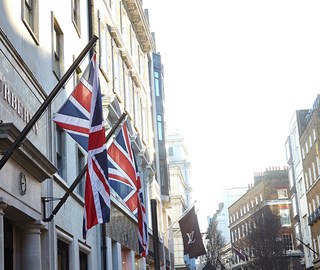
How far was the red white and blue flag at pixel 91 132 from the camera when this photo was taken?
13289 millimetres

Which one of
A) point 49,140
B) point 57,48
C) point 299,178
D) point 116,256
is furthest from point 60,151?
point 299,178

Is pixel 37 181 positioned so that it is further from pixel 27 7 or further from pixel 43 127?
pixel 27 7

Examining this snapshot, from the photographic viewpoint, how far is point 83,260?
23.3 meters

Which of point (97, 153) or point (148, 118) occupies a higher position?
point (148, 118)

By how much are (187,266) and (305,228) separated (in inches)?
571

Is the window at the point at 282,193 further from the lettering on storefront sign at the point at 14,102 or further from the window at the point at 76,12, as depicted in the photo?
the lettering on storefront sign at the point at 14,102

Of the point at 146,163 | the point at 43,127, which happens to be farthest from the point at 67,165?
the point at 146,163

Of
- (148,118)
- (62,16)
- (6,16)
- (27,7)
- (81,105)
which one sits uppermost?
(148,118)

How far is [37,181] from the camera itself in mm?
16750

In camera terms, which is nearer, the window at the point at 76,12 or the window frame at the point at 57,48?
the window frame at the point at 57,48

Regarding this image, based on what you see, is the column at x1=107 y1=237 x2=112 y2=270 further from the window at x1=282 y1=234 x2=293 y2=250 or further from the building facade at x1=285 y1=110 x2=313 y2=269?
the window at x1=282 y1=234 x2=293 y2=250

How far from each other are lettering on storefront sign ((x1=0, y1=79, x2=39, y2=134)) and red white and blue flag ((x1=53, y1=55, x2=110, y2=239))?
1684mm

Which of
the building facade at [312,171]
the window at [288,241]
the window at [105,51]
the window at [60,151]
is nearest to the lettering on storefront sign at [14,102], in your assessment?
the window at [60,151]

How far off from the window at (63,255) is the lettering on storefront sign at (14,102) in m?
4.48
